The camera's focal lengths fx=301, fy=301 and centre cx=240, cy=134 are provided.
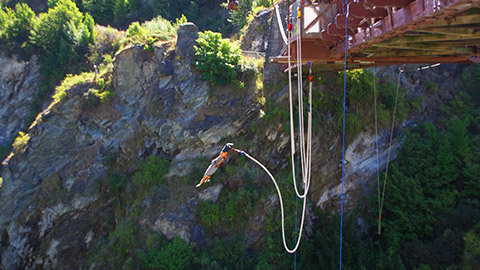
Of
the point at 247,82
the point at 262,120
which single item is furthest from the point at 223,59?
the point at 262,120

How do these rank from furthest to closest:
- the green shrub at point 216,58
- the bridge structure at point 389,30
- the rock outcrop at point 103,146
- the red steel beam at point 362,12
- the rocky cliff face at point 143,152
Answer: the rock outcrop at point 103,146 < the green shrub at point 216,58 < the rocky cliff face at point 143,152 < the red steel beam at point 362,12 < the bridge structure at point 389,30

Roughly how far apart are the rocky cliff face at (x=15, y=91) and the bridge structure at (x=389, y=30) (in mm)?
17187

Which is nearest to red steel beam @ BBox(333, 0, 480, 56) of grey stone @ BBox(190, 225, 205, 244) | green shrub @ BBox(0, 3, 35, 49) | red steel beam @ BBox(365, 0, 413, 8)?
red steel beam @ BBox(365, 0, 413, 8)

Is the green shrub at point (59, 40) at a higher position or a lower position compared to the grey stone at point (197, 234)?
higher

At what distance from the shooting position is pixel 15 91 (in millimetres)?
19391

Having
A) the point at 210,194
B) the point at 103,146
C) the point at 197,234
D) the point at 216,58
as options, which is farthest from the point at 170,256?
the point at 216,58

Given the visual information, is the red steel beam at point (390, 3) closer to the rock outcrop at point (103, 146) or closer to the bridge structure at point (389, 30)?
the bridge structure at point (389, 30)

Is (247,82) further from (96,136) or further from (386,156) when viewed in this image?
(96,136)

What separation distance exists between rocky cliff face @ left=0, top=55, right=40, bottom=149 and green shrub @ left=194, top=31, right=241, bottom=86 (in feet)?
42.6

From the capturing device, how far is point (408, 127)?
46.2 ft

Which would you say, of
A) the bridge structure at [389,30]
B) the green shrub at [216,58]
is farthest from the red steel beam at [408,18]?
the green shrub at [216,58]

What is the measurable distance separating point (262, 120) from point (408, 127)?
23.6 ft

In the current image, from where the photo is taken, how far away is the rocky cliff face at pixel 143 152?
12.3m

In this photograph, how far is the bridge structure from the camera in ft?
16.6
